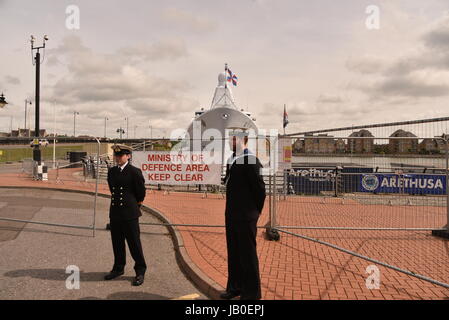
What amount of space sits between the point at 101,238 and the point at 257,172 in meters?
4.19

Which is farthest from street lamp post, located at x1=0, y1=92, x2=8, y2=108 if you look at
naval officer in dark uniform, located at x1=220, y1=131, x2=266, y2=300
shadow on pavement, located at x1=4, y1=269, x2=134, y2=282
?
naval officer in dark uniform, located at x1=220, y1=131, x2=266, y2=300

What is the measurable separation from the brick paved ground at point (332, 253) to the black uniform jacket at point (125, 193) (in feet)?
4.50

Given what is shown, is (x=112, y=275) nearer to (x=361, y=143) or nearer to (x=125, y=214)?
(x=125, y=214)

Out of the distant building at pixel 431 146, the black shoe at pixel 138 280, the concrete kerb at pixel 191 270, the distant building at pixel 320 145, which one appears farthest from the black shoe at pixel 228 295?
the distant building at pixel 431 146

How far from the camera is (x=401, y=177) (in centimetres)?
1057

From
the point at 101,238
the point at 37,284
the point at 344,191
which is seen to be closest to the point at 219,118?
the point at 344,191

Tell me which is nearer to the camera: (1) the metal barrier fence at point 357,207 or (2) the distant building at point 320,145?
(1) the metal barrier fence at point 357,207

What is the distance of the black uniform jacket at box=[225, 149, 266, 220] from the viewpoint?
3.39 meters

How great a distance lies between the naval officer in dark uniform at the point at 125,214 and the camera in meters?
4.01

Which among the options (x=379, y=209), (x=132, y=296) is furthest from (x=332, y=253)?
(x=379, y=209)

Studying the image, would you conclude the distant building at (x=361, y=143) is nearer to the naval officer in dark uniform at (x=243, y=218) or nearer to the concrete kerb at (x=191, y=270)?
the naval officer in dark uniform at (x=243, y=218)

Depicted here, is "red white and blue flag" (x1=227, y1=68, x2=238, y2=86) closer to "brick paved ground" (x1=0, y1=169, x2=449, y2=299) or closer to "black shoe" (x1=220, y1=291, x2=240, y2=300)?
"brick paved ground" (x1=0, y1=169, x2=449, y2=299)

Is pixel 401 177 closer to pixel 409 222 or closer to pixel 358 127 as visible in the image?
pixel 409 222
